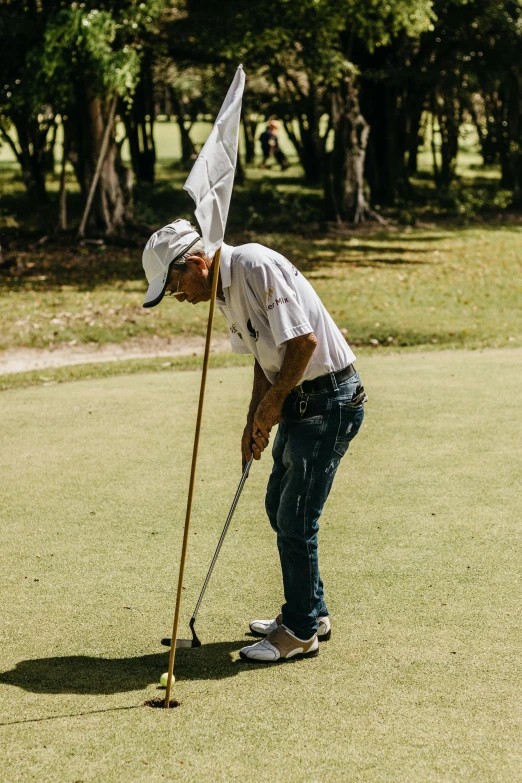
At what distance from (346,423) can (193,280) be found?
89 centimetres

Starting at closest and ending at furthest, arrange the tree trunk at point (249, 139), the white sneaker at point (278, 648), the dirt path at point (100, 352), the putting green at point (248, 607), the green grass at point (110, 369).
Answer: the putting green at point (248, 607)
the white sneaker at point (278, 648)
the green grass at point (110, 369)
the dirt path at point (100, 352)
the tree trunk at point (249, 139)

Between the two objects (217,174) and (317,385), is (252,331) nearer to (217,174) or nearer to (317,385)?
(317,385)

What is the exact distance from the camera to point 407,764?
3.35 m

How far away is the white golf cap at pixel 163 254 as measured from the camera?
3760 millimetres

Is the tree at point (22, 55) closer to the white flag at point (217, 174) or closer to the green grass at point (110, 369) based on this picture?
the green grass at point (110, 369)

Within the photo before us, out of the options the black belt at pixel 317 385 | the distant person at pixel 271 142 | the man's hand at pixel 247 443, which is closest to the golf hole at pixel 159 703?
the man's hand at pixel 247 443

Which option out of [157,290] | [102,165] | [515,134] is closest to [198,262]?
[157,290]

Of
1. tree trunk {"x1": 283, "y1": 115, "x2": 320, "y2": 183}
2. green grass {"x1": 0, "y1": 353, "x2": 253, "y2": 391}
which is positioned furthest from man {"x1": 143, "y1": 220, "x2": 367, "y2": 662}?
tree trunk {"x1": 283, "y1": 115, "x2": 320, "y2": 183}

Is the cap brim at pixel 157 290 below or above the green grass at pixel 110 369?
above

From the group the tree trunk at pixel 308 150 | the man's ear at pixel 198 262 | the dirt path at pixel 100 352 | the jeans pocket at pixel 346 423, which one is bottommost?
the dirt path at pixel 100 352

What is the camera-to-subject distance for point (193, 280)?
383cm

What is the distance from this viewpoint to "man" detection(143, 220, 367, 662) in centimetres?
381

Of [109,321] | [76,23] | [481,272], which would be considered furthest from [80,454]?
[481,272]

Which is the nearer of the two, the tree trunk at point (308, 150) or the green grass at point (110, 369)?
the green grass at point (110, 369)
